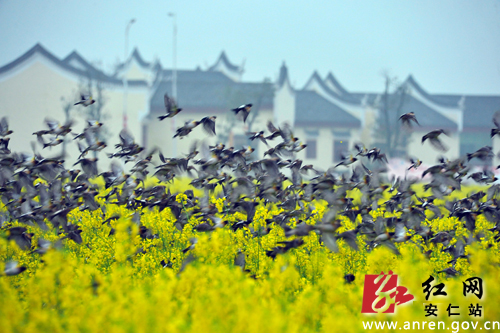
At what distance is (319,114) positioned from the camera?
107 ft

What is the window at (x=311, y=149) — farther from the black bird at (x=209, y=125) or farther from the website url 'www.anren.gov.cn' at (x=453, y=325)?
the website url 'www.anren.gov.cn' at (x=453, y=325)

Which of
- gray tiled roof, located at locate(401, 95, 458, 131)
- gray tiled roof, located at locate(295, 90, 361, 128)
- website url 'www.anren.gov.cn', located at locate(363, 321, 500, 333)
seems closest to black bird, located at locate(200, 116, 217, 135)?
website url 'www.anren.gov.cn', located at locate(363, 321, 500, 333)

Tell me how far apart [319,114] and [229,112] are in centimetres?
537

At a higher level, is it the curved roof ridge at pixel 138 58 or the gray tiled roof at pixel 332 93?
the curved roof ridge at pixel 138 58

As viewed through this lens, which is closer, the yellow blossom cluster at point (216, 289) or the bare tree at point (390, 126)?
the yellow blossom cluster at point (216, 289)

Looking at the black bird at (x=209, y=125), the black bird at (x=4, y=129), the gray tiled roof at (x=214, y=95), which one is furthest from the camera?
the gray tiled roof at (x=214, y=95)

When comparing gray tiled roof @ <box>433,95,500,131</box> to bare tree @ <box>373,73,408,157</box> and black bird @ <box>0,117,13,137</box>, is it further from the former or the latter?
black bird @ <box>0,117,13,137</box>

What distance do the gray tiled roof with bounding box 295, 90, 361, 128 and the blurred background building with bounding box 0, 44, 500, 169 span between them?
0.19 ft

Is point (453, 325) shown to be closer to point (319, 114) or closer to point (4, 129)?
point (4, 129)

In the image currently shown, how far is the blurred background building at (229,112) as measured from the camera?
1145 inches

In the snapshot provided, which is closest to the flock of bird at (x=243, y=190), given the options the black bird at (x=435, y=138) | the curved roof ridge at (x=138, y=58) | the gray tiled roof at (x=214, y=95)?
the black bird at (x=435, y=138)

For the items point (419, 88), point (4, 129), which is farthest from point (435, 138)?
point (419, 88)

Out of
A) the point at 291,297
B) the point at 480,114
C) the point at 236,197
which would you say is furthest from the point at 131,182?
the point at 480,114

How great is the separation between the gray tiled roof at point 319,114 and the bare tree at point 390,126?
139cm
